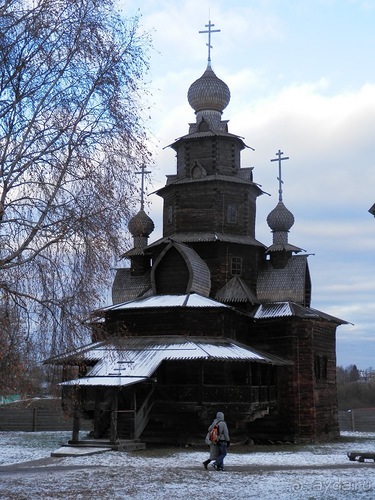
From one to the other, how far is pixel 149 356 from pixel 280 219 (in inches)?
411

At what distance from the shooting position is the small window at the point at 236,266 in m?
27.4

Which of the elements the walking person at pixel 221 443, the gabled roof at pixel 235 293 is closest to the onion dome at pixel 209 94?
the gabled roof at pixel 235 293

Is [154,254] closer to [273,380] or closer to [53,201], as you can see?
[273,380]

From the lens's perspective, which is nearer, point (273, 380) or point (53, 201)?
point (53, 201)

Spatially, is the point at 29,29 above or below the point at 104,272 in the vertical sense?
above

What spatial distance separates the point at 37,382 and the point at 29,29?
6203 millimetres

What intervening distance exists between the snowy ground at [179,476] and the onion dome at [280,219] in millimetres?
11406

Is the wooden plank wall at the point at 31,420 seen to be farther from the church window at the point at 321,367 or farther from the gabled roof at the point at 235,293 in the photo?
the church window at the point at 321,367

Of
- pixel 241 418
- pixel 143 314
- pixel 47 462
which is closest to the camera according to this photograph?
pixel 47 462

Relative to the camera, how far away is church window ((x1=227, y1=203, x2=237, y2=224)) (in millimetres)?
27953

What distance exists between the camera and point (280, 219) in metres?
29.5

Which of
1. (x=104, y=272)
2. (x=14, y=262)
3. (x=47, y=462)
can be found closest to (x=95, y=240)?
(x=104, y=272)

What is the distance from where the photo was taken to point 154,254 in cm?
2847

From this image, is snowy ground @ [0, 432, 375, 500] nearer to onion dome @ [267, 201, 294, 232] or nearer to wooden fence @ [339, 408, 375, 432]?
onion dome @ [267, 201, 294, 232]
